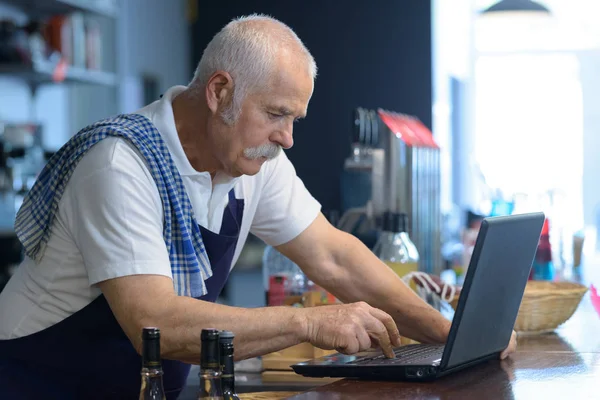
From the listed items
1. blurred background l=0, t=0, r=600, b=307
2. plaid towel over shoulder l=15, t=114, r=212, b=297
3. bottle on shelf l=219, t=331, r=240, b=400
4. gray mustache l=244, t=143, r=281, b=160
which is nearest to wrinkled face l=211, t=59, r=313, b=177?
gray mustache l=244, t=143, r=281, b=160

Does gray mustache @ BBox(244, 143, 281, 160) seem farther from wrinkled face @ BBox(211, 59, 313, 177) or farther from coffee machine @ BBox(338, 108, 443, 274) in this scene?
coffee machine @ BBox(338, 108, 443, 274)

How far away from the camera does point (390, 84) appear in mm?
5922

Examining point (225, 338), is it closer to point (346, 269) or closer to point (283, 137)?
point (283, 137)

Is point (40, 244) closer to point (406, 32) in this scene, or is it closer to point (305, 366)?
point (305, 366)

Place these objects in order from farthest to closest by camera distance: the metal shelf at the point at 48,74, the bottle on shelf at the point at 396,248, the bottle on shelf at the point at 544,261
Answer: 1. the metal shelf at the point at 48,74
2. the bottle on shelf at the point at 544,261
3. the bottle on shelf at the point at 396,248

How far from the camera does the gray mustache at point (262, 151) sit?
74.4 inches

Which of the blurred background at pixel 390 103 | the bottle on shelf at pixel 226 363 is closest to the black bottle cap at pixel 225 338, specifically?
the bottle on shelf at pixel 226 363

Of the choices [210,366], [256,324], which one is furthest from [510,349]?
[210,366]

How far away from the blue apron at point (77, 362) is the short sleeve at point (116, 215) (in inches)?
6.0

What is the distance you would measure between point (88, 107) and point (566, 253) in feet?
9.12

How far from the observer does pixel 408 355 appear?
1732 mm

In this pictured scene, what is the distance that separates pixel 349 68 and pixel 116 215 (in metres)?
4.42

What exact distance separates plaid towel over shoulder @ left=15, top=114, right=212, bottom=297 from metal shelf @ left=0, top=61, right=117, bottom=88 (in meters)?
2.63

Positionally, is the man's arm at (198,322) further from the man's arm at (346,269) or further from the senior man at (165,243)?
the man's arm at (346,269)
